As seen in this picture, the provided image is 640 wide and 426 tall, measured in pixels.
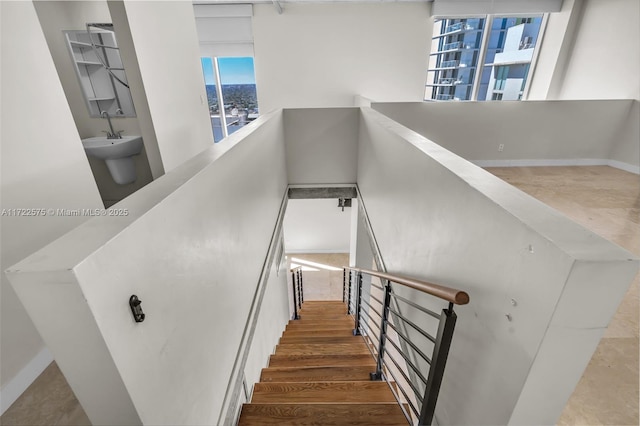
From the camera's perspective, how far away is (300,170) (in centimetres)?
432

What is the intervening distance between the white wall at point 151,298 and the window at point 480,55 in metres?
5.97

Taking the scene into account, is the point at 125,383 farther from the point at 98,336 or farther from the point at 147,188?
the point at 147,188

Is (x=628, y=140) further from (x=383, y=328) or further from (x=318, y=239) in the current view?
(x=318, y=239)

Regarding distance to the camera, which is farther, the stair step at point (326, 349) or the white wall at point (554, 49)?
the white wall at point (554, 49)

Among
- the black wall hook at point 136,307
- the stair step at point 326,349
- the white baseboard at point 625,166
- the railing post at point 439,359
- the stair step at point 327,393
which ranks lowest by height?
the stair step at point 326,349

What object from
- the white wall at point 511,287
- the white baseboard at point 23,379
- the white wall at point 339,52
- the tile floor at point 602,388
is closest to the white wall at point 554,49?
the white wall at point 339,52

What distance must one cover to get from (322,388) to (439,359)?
127cm

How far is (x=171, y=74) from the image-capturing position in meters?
2.86

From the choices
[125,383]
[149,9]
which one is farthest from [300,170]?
→ [125,383]

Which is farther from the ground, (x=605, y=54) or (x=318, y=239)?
(x=605, y=54)

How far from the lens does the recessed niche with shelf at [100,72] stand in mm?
2961

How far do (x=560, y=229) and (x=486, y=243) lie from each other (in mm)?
276

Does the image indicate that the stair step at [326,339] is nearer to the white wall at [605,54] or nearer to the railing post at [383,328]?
the railing post at [383,328]

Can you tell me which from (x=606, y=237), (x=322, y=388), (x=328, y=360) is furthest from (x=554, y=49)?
(x=322, y=388)
